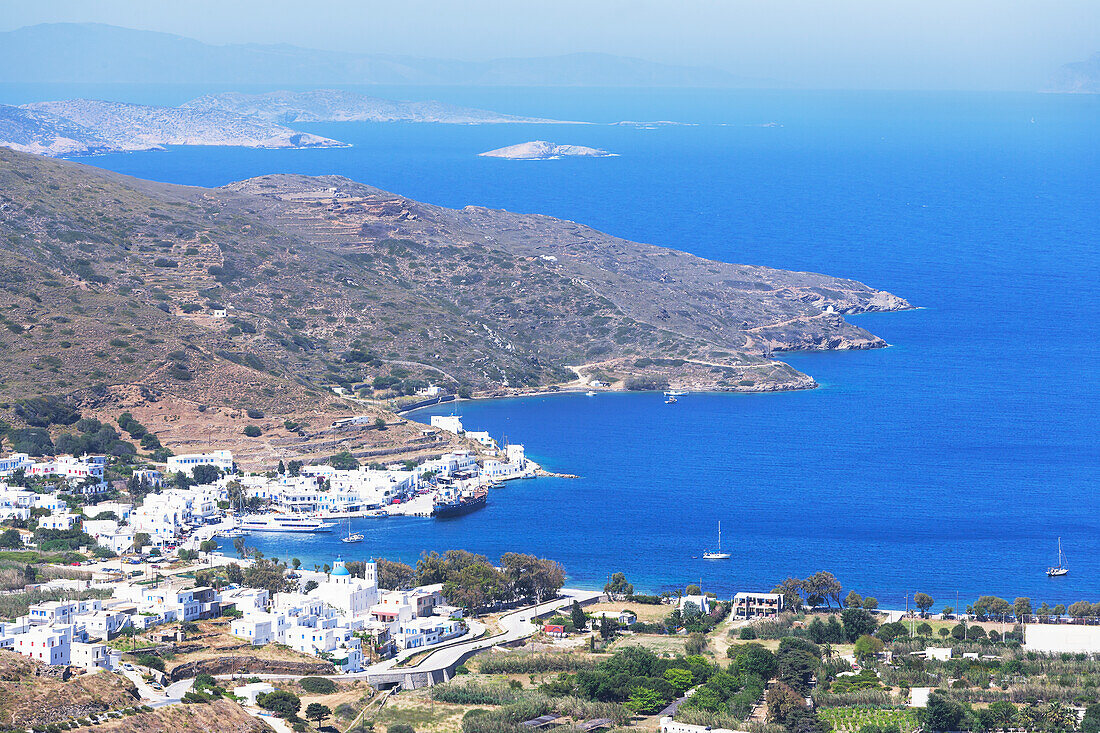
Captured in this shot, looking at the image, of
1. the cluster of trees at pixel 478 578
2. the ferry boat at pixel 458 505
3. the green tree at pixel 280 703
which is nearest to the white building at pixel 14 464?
the ferry boat at pixel 458 505

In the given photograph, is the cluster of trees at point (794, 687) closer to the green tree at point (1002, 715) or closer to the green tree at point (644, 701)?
the green tree at point (644, 701)

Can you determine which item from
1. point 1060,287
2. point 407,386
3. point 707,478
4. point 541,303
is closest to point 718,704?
point 707,478

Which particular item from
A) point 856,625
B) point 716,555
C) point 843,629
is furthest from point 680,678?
point 716,555

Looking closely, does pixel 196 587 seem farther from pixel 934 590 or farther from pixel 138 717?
pixel 934 590

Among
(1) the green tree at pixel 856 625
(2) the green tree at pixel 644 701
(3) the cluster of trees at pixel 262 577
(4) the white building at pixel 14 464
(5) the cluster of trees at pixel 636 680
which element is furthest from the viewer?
(4) the white building at pixel 14 464

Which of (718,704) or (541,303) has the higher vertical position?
(541,303)
